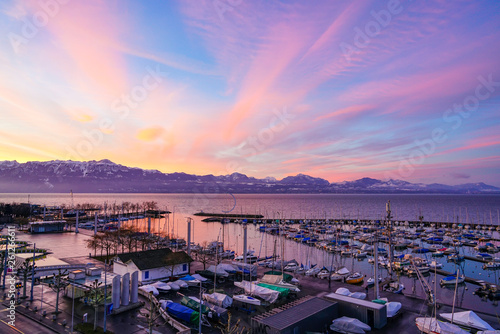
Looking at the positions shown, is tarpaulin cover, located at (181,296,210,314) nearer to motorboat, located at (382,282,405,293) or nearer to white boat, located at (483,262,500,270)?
motorboat, located at (382,282,405,293)

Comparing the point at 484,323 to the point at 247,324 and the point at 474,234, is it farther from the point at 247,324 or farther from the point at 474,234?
the point at 474,234

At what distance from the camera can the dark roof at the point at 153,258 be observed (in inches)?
1178

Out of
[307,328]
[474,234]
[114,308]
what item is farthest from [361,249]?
[114,308]

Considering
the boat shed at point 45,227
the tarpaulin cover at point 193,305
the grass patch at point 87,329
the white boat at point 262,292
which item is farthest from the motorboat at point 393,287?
the boat shed at point 45,227

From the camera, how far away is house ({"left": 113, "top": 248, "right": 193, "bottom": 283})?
2961 cm

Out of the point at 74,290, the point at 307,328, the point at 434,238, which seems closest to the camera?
the point at 307,328

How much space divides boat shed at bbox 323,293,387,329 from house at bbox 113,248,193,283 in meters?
17.9

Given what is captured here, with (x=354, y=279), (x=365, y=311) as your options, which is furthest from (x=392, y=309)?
(x=354, y=279)

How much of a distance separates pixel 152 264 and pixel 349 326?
65.6 ft

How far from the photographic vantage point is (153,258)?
31.1 meters

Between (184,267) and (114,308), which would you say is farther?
(184,267)

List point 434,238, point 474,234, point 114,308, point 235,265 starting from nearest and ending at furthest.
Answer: point 114,308 → point 235,265 → point 434,238 → point 474,234

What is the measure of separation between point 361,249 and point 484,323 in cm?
4245

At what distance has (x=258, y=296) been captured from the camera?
2567 cm
